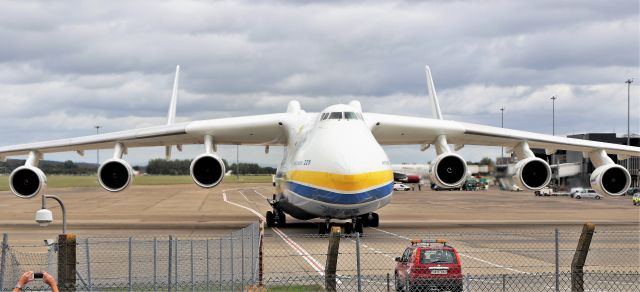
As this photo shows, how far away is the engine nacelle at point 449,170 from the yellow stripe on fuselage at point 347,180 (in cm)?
361

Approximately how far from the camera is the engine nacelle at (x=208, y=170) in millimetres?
26984

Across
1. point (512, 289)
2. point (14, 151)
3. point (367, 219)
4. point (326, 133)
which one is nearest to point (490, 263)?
point (512, 289)

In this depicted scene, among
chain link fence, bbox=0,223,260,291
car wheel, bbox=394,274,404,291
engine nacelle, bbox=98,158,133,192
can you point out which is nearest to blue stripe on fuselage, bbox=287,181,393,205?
chain link fence, bbox=0,223,260,291

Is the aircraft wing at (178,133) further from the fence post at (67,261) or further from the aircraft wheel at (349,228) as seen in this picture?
the fence post at (67,261)

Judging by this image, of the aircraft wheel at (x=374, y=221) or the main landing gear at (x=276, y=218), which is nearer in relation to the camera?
the aircraft wheel at (x=374, y=221)

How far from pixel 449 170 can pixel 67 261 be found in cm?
1863

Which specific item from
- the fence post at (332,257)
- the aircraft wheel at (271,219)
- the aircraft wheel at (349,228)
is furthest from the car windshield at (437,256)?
the aircraft wheel at (271,219)

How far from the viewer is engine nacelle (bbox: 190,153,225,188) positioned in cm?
2698

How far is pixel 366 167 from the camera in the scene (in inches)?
892

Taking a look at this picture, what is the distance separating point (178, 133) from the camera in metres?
28.8

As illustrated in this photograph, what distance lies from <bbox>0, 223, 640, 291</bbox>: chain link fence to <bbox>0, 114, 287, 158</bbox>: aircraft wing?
358 cm

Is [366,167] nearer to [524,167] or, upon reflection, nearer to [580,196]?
[524,167]

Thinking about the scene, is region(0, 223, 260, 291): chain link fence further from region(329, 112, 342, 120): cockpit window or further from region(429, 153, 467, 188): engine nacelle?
region(429, 153, 467, 188): engine nacelle

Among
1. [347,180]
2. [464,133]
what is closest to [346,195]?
[347,180]
